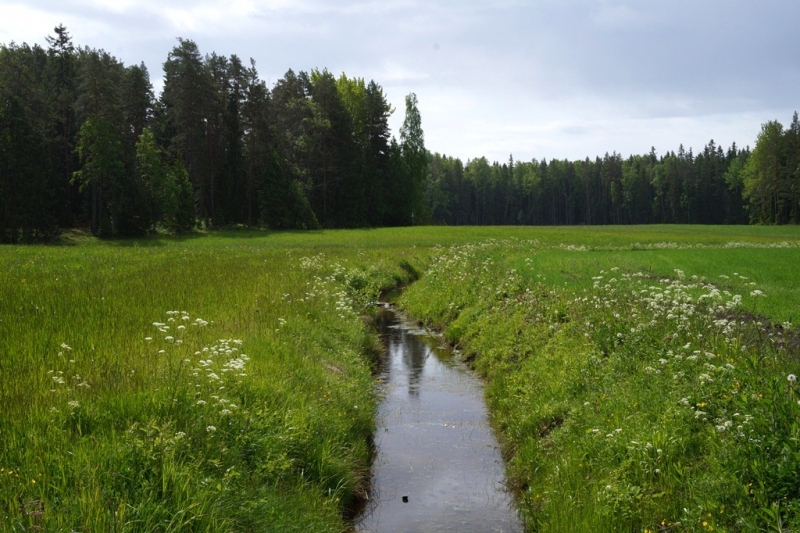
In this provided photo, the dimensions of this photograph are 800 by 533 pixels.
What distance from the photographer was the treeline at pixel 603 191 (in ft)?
458

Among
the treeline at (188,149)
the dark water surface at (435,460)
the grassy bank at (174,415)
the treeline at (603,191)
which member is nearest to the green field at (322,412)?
the grassy bank at (174,415)

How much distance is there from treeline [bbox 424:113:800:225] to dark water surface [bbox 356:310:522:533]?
107650 mm

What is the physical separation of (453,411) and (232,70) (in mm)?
72136

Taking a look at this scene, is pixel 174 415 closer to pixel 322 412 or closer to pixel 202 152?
pixel 322 412

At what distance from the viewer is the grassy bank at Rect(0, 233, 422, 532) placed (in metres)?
4.80

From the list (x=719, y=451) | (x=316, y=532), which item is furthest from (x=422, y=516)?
(x=719, y=451)

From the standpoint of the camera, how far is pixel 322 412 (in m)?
8.48

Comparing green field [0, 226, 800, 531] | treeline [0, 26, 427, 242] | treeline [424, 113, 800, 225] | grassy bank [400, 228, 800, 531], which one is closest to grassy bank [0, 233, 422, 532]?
green field [0, 226, 800, 531]

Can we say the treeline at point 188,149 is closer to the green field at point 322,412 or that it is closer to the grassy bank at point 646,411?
the green field at point 322,412

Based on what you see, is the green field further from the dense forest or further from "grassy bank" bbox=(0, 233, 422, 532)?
the dense forest

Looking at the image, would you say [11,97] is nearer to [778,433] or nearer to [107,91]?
[107,91]

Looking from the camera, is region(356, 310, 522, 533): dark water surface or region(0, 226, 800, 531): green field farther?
region(356, 310, 522, 533): dark water surface

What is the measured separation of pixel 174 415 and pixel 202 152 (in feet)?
220

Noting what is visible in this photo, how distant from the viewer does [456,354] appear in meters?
16.7
